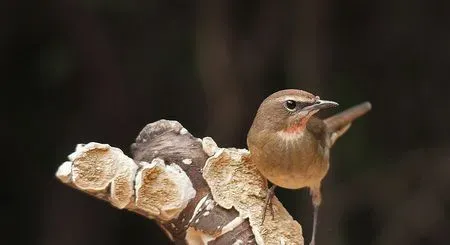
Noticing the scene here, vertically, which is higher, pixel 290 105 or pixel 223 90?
pixel 290 105

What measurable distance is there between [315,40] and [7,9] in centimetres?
93

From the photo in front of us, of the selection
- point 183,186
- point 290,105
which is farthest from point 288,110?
point 183,186

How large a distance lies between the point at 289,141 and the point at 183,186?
1.02 feet

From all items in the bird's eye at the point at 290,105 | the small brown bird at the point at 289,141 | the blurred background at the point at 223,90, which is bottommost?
the blurred background at the point at 223,90

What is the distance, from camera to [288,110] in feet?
4.10

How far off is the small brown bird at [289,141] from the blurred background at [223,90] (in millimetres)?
1093

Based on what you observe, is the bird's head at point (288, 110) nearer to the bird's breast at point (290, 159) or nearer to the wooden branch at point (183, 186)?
the bird's breast at point (290, 159)

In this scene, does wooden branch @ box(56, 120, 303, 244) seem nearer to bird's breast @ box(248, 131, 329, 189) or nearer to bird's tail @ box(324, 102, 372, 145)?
bird's breast @ box(248, 131, 329, 189)

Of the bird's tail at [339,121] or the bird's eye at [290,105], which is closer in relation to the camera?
the bird's eye at [290,105]

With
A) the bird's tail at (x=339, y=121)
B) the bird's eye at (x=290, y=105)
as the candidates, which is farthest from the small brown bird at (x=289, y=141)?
the bird's tail at (x=339, y=121)

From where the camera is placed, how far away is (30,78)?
2500 millimetres

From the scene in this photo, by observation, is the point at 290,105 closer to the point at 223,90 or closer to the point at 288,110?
the point at 288,110

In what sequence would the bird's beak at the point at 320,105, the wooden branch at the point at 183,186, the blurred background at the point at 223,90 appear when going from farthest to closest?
the blurred background at the point at 223,90
the bird's beak at the point at 320,105
the wooden branch at the point at 183,186

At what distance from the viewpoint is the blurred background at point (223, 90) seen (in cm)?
247
